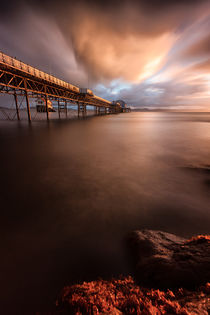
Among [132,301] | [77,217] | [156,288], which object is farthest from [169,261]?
[77,217]

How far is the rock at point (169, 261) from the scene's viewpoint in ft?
4.11

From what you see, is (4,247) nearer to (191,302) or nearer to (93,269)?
(93,269)

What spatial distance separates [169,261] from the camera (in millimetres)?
1489

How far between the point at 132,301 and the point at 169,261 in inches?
26.8

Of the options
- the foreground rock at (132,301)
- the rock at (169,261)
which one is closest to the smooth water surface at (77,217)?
the rock at (169,261)

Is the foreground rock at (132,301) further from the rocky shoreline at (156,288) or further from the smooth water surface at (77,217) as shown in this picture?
the smooth water surface at (77,217)

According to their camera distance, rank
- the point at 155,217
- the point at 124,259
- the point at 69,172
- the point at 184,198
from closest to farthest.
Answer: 1. the point at 124,259
2. the point at 155,217
3. the point at 184,198
4. the point at 69,172

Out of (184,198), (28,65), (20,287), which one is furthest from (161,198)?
(28,65)

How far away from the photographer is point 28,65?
51.0ft

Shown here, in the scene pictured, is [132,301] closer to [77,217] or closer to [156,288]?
[156,288]

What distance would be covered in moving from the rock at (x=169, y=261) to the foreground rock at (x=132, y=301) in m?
0.14

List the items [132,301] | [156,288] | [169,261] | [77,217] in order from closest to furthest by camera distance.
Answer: [132,301], [156,288], [169,261], [77,217]

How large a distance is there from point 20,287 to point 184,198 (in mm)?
3623

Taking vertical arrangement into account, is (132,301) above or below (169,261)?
above
